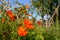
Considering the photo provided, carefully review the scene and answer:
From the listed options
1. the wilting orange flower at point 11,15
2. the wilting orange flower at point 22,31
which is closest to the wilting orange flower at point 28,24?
the wilting orange flower at point 22,31

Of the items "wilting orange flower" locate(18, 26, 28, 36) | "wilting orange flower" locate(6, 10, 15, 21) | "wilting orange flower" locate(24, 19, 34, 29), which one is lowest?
"wilting orange flower" locate(18, 26, 28, 36)

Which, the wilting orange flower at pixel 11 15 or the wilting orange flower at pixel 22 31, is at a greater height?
the wilting orange flower at pixel 11 15

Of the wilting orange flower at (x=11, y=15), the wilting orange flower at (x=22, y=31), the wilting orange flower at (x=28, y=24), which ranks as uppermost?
the wilting orange flower at (x=11, y=15)

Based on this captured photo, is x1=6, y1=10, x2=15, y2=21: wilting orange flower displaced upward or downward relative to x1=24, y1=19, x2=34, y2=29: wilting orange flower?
upward

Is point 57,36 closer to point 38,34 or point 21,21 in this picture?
point 38,34

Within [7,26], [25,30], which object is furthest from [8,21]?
[25,30]

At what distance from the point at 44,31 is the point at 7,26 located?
1.12 feet

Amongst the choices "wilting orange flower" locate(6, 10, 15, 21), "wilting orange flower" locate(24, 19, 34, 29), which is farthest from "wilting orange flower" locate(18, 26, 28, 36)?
"wilting orange flower" locate(6, 10, 15, 21)

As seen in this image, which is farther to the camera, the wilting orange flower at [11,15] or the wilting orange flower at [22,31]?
the wilting orange flower at [11,15]

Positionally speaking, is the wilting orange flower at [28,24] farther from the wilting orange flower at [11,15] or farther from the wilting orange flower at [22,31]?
the wilting orange flower at [11,15]

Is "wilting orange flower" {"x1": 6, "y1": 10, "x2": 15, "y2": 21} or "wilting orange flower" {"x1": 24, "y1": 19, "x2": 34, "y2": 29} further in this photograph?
"wilting orange flower" {"x1": 6, "y1": 10, "x2": 15, "y2": 21}

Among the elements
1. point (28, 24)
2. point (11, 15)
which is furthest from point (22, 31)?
point (11, 15)

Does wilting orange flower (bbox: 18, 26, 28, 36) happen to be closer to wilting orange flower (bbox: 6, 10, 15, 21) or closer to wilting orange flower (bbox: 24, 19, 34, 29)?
wilting orange flower (bbox: 24, 19, 34, 29)

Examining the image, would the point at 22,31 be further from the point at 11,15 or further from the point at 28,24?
the point at 11,15
